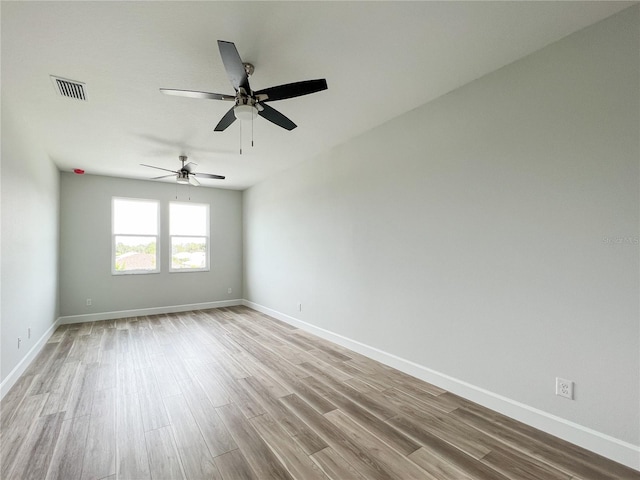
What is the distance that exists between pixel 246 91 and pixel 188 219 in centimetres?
506

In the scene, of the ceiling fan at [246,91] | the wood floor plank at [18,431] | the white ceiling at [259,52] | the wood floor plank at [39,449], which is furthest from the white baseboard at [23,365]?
the ceiling fan at [246,91]

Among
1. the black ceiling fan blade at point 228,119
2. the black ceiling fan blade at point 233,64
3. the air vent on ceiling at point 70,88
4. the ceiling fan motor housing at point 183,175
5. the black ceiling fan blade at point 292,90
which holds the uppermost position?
the air vent on ceiling at point 70,88

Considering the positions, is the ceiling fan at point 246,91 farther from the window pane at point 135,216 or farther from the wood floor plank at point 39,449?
the window pane at point 135,216

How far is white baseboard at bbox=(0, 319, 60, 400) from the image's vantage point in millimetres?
2645

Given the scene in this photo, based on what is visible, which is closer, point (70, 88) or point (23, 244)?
point (70, 88)

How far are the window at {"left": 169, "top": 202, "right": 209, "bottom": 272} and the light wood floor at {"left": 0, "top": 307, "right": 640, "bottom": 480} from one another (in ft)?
9.93

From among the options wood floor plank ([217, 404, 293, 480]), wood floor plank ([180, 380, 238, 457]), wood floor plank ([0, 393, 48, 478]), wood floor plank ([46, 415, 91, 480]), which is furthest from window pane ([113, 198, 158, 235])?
wood floor plank ([217, 404, 293, 480])

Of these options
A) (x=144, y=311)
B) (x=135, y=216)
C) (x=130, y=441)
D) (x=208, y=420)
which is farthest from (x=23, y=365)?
(x=135, y=216)

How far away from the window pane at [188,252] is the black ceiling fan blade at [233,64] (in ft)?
16.6

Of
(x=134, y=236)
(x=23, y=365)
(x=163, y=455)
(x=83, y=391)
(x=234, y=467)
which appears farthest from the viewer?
(x=134, y=236)

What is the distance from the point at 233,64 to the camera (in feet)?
6.09

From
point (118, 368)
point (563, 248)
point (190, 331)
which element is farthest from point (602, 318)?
point (190, 331)

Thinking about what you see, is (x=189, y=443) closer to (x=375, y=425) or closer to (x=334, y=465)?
(x=334, y=465)

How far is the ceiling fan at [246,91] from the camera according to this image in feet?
6.06
